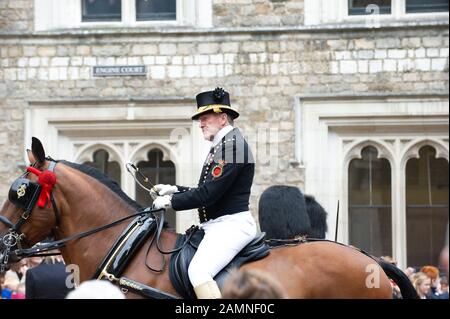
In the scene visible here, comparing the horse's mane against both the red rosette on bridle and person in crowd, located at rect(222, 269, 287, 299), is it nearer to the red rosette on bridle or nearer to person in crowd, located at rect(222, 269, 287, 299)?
the red rosette on bridle

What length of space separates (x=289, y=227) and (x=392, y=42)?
6611mm

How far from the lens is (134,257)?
247 inches

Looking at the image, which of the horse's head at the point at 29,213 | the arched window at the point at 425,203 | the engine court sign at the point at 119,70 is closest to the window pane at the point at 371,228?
the arched window at the point at 425,203

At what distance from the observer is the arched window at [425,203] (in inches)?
541

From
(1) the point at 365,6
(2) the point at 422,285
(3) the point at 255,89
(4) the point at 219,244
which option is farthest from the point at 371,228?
(4) the point at 219,244

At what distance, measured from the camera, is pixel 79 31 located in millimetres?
13734

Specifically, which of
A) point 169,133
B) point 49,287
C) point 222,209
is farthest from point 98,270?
point 169,133

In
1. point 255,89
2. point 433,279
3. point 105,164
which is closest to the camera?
point 433,279

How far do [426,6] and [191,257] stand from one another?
8.41 meters

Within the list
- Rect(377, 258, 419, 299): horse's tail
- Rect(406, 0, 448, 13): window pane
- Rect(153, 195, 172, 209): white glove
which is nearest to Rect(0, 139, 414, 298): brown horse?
Rect(153, 195, 172, 209): white glove

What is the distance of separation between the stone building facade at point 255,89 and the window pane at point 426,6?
11 centimetres

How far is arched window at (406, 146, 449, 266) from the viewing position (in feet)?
45.1

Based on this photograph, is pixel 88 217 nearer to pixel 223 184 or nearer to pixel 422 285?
pixel 223 184

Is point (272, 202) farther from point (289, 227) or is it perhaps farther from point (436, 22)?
point (436, 22)
